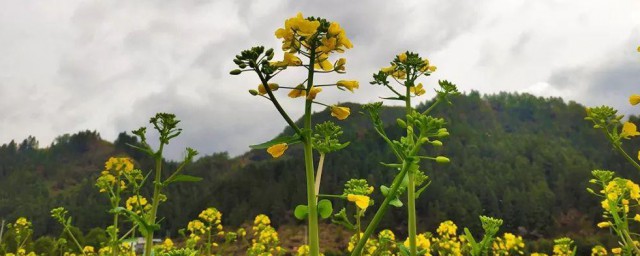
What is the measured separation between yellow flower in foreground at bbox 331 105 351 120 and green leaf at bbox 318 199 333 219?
18.8 inches

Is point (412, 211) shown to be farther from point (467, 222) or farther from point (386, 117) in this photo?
point (386, 117)

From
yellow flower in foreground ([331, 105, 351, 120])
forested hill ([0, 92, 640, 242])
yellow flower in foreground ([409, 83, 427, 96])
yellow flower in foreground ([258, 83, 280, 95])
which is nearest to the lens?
yellow flower in foreground ([258, 83, 280, 95])

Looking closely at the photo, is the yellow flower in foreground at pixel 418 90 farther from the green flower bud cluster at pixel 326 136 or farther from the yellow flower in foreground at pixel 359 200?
the yellow flower in foreground at pixel 359 200

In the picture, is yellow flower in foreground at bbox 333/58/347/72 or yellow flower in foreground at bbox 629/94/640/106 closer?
yellow flower in foreground at bbox 333/58/347/72

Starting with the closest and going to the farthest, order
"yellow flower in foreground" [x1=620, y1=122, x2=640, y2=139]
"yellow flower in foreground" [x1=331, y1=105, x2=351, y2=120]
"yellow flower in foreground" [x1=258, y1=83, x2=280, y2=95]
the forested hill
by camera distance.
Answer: "yellow flower in foreground" [x1=258, y1=83, x2=280, y2=95] → "yellow flower in foreground" [x1=331, y1=105, x2=351, y2=120] → "yellow flower in foreground" [x1=620, y1=122, x2=640, y2=139] → the forested hill

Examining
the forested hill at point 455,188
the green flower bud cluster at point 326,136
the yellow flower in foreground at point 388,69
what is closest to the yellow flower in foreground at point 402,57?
the yellow flower in foreground at point 388,69

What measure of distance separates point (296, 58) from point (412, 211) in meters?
1.75

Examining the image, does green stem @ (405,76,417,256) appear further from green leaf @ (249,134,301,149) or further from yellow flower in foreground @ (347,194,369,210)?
green leaf @ (249,134,301,149)

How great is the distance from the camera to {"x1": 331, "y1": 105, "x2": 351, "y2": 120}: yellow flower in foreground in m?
2.30

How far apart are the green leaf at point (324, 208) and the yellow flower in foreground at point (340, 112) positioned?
477 millimetres

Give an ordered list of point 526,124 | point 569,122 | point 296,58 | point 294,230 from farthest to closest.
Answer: point 526,124 < point 569,122 < point 294,230 < point 296,58

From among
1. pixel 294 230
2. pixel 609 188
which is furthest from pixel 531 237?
pixel 609 188

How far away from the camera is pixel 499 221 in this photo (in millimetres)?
3953

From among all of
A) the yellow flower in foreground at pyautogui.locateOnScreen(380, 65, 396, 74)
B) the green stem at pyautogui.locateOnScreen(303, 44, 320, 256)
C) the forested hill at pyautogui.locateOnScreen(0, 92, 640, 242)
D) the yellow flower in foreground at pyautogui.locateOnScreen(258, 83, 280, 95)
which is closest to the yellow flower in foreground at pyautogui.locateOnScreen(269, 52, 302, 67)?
the yellow flower in foreground at pyautogui.locateOnScreen(258, 83, 280, 95)
